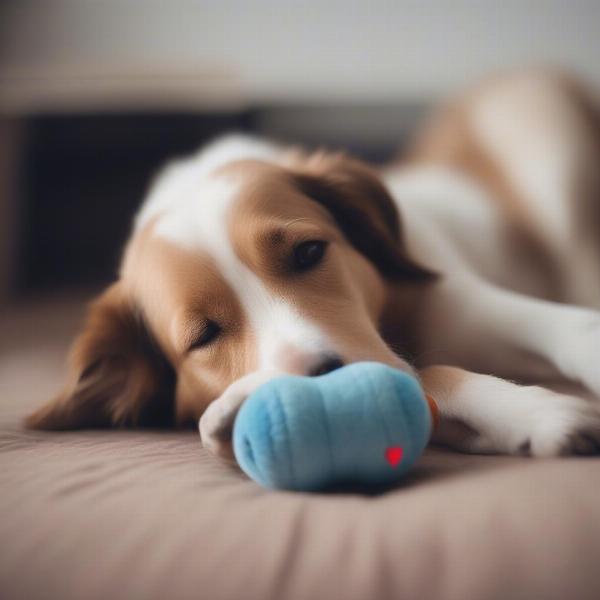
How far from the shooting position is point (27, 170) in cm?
338

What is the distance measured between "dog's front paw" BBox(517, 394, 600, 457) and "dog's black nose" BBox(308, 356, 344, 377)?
272 mm

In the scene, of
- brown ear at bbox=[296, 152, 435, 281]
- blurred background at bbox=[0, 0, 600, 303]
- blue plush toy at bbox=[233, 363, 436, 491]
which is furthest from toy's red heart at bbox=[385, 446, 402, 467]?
blurred background at bbox=[0, 0, 600, 303]

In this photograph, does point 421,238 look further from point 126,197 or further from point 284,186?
point 126,197

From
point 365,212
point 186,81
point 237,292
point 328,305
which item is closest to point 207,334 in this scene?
point 237,292

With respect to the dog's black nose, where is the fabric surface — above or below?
below

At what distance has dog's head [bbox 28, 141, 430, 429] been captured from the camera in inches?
47.4

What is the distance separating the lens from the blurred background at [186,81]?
3.20m

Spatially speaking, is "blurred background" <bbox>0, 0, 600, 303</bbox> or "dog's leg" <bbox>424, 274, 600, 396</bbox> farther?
"blurred background" <bbox>0, 0, 600, 303</bbox>

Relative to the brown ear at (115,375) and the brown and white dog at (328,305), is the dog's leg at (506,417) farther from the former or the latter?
the brown ear at (115,375)

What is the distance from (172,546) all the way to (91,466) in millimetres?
306

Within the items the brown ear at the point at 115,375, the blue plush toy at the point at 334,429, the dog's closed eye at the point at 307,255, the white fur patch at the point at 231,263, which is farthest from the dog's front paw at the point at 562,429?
the brown ear at the point at 115,375

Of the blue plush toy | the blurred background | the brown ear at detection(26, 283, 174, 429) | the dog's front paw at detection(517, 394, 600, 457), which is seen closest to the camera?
the blue plush toy

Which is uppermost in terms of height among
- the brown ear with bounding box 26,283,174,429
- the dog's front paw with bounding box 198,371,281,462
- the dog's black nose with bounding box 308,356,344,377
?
the dog's black nose with bounding box 308,356,344,377

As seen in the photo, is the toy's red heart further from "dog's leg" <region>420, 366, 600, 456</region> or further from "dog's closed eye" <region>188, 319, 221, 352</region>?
"dog's closed eye" <region>188, 319, 221, 352</region>
